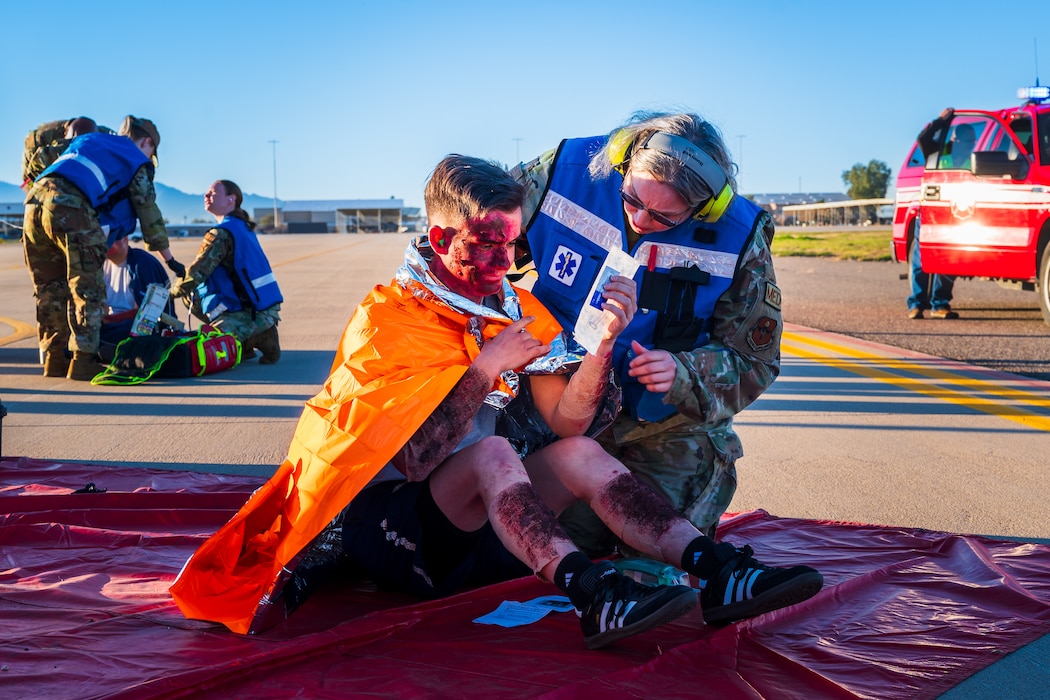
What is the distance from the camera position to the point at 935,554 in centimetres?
396

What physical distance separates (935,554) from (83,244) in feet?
23.4

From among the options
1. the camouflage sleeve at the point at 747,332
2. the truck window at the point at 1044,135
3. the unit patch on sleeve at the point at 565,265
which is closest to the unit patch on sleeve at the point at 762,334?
the camouflage sleeve at the point at 747,332

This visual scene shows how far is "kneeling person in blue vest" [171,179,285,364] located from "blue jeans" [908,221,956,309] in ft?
25.9

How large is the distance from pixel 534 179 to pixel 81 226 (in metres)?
5.95

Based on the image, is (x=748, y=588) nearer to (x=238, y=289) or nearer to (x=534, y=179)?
(x=534, y=179)

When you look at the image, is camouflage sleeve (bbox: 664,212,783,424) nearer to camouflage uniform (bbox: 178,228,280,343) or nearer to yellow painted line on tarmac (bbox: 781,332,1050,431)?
yellow painted line on tarmac (bbox: 781,332,1050,431)

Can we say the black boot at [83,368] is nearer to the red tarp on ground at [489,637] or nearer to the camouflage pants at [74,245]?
the camouflage pants at [74,245]

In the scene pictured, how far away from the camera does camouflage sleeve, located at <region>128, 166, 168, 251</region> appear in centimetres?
901

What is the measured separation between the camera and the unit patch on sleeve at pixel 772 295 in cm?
368

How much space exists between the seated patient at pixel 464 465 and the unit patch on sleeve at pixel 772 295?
0.80 meters

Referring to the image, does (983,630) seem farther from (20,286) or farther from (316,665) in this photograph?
(20,286)

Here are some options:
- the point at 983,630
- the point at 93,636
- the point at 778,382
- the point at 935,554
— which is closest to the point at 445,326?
the point at 93,636

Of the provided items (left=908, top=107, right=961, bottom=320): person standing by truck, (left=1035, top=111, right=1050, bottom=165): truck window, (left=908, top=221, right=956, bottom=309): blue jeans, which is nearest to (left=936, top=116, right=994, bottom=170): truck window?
(left=908, top=107, right=961, bottom=320): person standing by truck

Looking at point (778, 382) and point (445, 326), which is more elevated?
point (445, 326)
